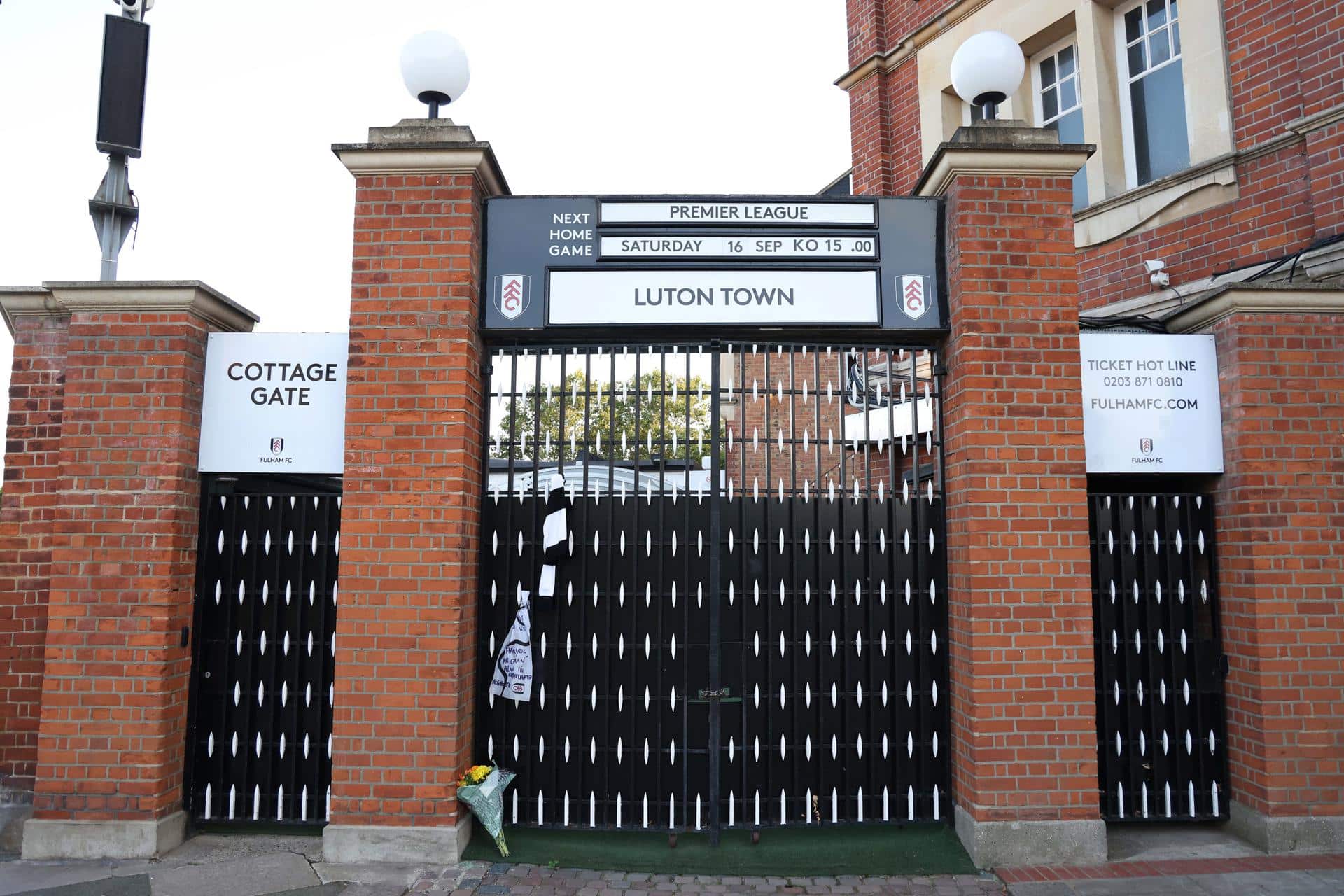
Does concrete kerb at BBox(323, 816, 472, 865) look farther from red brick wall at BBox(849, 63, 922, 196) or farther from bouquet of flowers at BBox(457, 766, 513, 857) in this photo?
red brick wall at BBox(849, 63, 922, 196)

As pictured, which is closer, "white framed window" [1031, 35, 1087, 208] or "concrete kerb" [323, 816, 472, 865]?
"concrete kerb" [323, 816, 472, 865]

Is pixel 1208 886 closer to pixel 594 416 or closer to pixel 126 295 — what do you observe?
pixel 594 416

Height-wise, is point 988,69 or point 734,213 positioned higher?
point 988,69

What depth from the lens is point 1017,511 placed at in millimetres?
4742

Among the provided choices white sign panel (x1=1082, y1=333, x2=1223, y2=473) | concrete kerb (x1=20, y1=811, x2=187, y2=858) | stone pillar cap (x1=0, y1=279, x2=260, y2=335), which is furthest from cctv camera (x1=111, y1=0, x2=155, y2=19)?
white sign panel (x1=1082, y1=333, x2=1223, y2=473)

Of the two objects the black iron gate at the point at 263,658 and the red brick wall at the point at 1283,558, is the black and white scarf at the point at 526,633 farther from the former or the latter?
the red brick wall at the point at 1283,558

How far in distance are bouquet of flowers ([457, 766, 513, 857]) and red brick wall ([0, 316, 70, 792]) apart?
2.73m

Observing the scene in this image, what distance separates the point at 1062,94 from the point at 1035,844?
7250 mm

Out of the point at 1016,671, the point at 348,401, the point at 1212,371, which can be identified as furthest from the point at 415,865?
the point at 1212,371

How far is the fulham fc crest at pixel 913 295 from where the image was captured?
5066 mm

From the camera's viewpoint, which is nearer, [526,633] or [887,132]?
[526,633]

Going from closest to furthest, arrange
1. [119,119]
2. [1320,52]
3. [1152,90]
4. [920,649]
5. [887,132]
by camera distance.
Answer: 1. [920,649]
2. [119,119]
3. [1320,52]
4. [1152,90]
5. [887,132]

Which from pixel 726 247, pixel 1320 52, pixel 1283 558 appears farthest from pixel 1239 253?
pixel 726 247

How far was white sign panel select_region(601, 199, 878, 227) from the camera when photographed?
5141 mm
